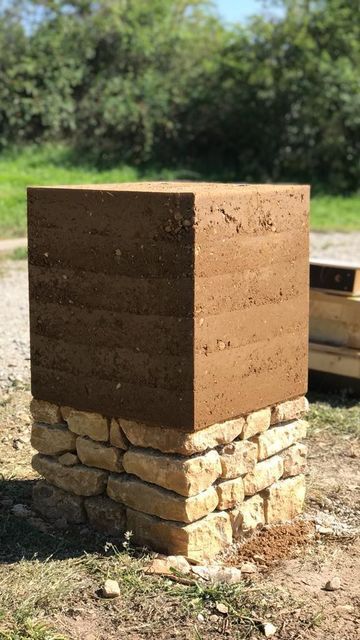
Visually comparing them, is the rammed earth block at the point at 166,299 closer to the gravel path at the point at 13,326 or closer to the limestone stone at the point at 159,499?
the limestone stone at the point at 159,499

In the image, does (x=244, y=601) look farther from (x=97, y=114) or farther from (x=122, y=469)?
(x=97, y=114)

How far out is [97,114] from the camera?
19078mm

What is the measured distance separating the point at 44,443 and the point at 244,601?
1166mm

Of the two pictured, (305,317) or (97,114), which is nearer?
(305,317)

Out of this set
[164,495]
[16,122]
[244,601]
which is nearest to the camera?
[244,601]

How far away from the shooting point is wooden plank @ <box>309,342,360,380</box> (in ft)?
20.8

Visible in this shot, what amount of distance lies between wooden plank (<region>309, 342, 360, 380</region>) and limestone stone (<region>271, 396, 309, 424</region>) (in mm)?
2010

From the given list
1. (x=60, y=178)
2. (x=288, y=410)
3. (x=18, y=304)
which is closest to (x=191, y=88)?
(x=60, y=178)

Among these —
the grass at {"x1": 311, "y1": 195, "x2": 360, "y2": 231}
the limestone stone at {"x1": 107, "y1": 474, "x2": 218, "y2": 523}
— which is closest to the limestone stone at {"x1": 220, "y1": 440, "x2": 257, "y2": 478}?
the limestone stone at {"x1": 107, "y1": 474, "x2": 218, "y2": 523}

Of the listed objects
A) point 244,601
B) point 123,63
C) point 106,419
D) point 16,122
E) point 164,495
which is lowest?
point 244,601

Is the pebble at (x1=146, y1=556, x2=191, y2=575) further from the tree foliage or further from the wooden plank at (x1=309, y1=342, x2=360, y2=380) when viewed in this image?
the tree foliage

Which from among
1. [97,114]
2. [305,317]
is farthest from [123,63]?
[305,317]

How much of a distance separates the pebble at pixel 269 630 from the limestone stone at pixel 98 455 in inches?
36.3

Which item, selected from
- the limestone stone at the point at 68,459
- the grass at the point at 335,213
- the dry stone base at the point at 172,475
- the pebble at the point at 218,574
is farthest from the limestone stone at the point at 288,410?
the grass at the point at 335,213
